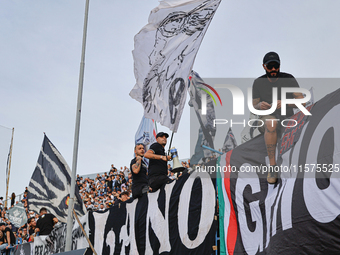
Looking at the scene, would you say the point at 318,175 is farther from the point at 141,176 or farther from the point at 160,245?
the point at 141,176

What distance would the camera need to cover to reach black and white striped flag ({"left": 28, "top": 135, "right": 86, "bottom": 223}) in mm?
10969

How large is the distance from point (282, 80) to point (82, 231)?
6407 mm

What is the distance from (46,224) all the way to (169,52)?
631 cm

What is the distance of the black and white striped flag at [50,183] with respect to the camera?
1097cm

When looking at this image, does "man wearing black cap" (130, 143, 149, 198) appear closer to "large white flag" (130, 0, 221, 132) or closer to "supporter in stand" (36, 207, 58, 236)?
"large white flag" (130, 0, 221, 132)

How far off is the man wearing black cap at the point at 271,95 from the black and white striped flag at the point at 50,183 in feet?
25.2

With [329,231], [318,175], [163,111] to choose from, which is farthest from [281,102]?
[163,111]

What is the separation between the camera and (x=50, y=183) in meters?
11.4

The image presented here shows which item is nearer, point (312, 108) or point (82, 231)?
point (312, 108)

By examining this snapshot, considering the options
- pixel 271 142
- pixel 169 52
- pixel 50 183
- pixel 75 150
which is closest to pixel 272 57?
pixel 271 142

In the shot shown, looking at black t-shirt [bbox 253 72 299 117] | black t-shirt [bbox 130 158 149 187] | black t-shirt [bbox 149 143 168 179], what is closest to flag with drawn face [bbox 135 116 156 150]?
black t-shirt [bbox 130 158 149 187]

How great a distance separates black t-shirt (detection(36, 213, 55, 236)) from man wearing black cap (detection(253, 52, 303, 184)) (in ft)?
27.1

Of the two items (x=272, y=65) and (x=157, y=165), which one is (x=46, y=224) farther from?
(x=272, y=65)

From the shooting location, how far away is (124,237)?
24.1ft
